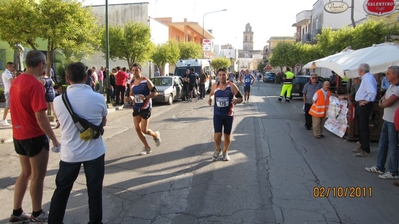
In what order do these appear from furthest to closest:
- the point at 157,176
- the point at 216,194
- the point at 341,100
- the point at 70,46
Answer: the point at 70,46, the point at 341,100, the point at 157,176, the point at 216,194

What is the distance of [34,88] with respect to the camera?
3773 millimetres

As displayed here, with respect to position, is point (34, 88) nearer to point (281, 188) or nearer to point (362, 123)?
point (281, 188)

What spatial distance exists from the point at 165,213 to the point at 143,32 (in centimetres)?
1979

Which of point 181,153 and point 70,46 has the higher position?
point 70,46

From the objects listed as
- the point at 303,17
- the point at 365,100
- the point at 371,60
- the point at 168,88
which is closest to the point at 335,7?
the point at 168,88

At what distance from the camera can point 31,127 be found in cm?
392

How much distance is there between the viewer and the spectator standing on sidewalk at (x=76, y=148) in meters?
3.46

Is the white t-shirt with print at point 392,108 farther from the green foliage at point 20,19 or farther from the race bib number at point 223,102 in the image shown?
the green foliage at point 20,19

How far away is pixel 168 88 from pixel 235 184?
13.4m

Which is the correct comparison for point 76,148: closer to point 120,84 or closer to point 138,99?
point 138,99

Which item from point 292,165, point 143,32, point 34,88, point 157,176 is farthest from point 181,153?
point 143,32
